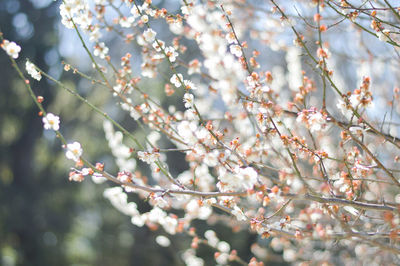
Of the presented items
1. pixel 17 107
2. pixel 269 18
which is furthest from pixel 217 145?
pixel 17 107

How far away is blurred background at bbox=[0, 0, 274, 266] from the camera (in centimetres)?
714

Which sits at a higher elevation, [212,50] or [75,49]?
[75,49]

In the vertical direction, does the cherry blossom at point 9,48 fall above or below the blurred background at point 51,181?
below

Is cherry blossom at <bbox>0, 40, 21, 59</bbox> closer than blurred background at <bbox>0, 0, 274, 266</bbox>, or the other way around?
cherry blossom at <bbox>0, 40, 21, 59</bbox>

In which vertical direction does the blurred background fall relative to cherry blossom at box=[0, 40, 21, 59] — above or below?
above

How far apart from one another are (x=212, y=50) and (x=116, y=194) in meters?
1.77

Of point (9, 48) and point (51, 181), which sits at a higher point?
point (51, 181)

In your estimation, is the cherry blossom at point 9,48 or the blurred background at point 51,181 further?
the blurred background at point 51,181

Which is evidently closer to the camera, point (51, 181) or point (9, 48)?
point (9, 48)

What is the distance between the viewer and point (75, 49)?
7801mm

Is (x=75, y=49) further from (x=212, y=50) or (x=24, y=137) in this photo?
(x=212, y=50)

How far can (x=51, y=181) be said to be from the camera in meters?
7.86

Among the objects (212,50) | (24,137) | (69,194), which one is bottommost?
(212,50)

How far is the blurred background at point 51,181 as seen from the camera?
714cm
